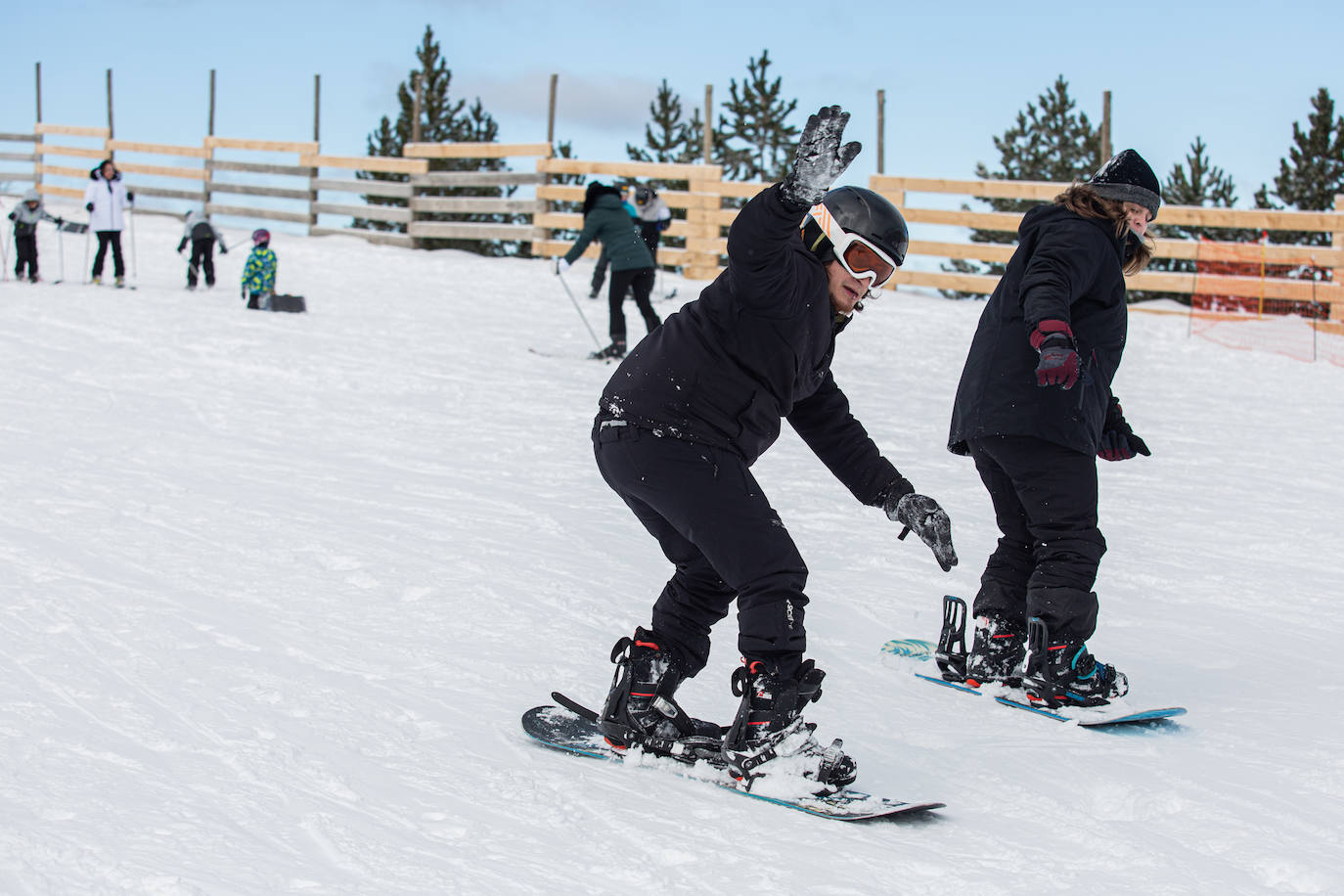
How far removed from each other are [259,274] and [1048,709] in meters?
11.1

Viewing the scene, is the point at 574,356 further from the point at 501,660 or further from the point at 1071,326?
the point at 1071,326

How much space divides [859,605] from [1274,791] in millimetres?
1842

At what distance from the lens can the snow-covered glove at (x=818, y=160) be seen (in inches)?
92.8

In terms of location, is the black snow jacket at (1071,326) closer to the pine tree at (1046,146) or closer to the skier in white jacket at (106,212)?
the skier in white jacket at (106,212)

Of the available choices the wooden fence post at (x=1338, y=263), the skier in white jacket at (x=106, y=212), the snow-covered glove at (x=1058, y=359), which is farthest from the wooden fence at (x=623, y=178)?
the snow-covered glove at (x=1058, y=359)

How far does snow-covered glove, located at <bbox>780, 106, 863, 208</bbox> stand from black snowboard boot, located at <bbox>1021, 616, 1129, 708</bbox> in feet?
5.65

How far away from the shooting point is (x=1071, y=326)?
11.5ft

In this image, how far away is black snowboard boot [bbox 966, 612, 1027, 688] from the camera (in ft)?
12.3

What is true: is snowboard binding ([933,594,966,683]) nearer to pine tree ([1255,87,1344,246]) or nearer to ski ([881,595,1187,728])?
ski ([881,595,1187,728])

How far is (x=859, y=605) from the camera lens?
4.56 m

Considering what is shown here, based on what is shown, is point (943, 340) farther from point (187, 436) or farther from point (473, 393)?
point (187, 436)

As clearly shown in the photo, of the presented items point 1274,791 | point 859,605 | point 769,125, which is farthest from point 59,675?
point 769,125

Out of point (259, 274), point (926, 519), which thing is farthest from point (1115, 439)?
point (259, 274)

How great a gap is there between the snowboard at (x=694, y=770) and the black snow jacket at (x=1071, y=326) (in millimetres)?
1268
